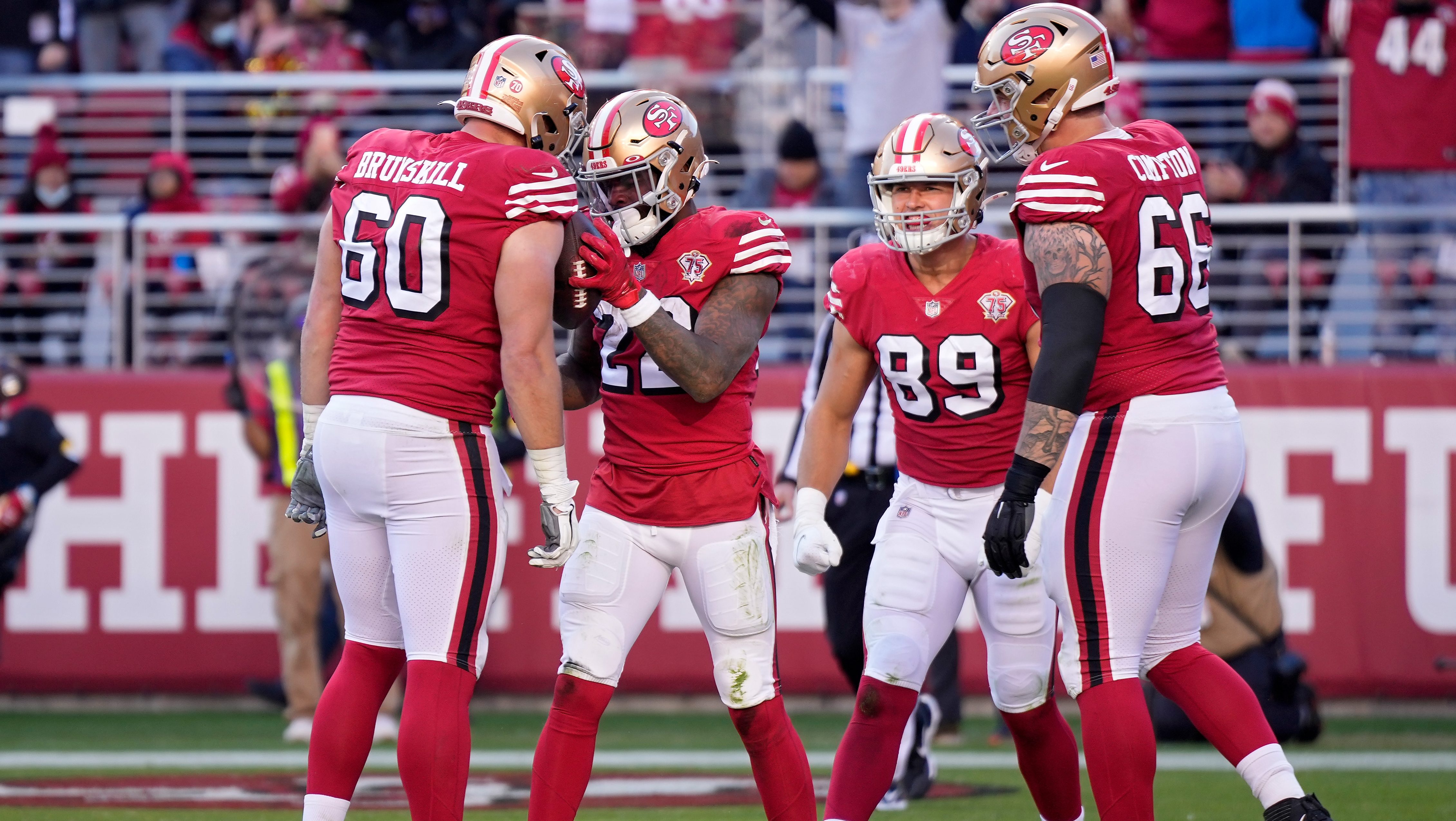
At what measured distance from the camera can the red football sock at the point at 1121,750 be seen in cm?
407

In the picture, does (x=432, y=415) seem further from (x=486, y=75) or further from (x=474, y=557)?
(x=486, y=75)

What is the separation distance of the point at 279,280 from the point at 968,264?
17.0 feet

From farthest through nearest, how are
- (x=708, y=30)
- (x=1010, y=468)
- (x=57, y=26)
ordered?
1. (x=57, y=26)
2. (x=708, y=30)
3. (x=1010, y=468)

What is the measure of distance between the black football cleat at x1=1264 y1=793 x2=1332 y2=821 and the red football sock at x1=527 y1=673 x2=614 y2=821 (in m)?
1.63

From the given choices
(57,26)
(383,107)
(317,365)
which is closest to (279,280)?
(383,107)

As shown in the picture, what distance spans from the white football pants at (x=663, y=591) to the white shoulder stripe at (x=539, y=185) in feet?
2.98

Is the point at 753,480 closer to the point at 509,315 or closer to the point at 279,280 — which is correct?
the point at 509,315

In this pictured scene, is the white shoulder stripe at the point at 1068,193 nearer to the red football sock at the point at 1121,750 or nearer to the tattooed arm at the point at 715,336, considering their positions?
the tattooed arm at the point at 715,336

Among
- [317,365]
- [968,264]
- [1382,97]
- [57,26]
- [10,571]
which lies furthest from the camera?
[57,26]

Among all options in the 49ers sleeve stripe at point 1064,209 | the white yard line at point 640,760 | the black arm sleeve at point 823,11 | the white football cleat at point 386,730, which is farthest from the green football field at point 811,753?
the black arm sleeve at point 823,11

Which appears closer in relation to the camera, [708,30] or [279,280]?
[279,280]

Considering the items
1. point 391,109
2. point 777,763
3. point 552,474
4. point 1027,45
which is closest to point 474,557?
point 552,474

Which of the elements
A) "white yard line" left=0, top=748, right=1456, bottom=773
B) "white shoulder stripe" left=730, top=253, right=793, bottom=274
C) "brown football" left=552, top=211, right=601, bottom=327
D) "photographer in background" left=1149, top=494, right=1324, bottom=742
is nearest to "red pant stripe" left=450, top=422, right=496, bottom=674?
"brown football" left=552, top=211, right=601, bottom=327

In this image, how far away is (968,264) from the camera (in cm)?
482
